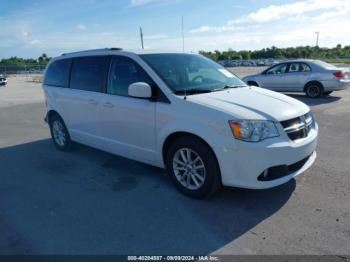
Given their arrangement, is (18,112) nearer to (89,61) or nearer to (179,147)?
(89,61)

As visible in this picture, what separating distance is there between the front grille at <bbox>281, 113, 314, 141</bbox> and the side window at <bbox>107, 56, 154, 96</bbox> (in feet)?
6.14

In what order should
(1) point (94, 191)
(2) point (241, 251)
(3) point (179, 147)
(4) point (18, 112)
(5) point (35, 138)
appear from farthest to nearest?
(4) point (18, 112) < (5) point (35, 138) < (1) point (94, 191) < (3) point (179, 147) < (2) point (241, 251)

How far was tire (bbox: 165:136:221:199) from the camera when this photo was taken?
12.2ft

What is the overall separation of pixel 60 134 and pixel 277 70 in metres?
9.71

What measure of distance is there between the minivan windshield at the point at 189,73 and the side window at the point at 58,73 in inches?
85.0

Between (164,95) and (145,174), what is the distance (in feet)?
4.76

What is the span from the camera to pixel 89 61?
532 cm

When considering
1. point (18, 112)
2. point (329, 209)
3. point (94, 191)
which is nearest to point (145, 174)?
point (94, 191)

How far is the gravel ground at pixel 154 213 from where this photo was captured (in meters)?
3.06

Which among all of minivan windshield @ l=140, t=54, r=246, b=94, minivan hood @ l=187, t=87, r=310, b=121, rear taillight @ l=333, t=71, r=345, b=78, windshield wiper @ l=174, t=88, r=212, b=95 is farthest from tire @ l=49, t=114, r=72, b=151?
rear taillight @ l=333, t=71, r=345, b=78

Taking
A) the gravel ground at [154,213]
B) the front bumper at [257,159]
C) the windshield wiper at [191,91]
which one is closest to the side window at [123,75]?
the windshield wiper at [191,91]

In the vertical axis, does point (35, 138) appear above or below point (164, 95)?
below

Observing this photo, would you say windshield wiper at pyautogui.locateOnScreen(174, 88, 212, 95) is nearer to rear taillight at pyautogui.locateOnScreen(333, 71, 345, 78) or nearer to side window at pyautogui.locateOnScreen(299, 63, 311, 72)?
rear taillight at pyautogui.locateOnScreen(333, 71, 345, 78)

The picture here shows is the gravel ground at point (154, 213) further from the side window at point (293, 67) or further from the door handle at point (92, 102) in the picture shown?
the side window at point (293, 67)
